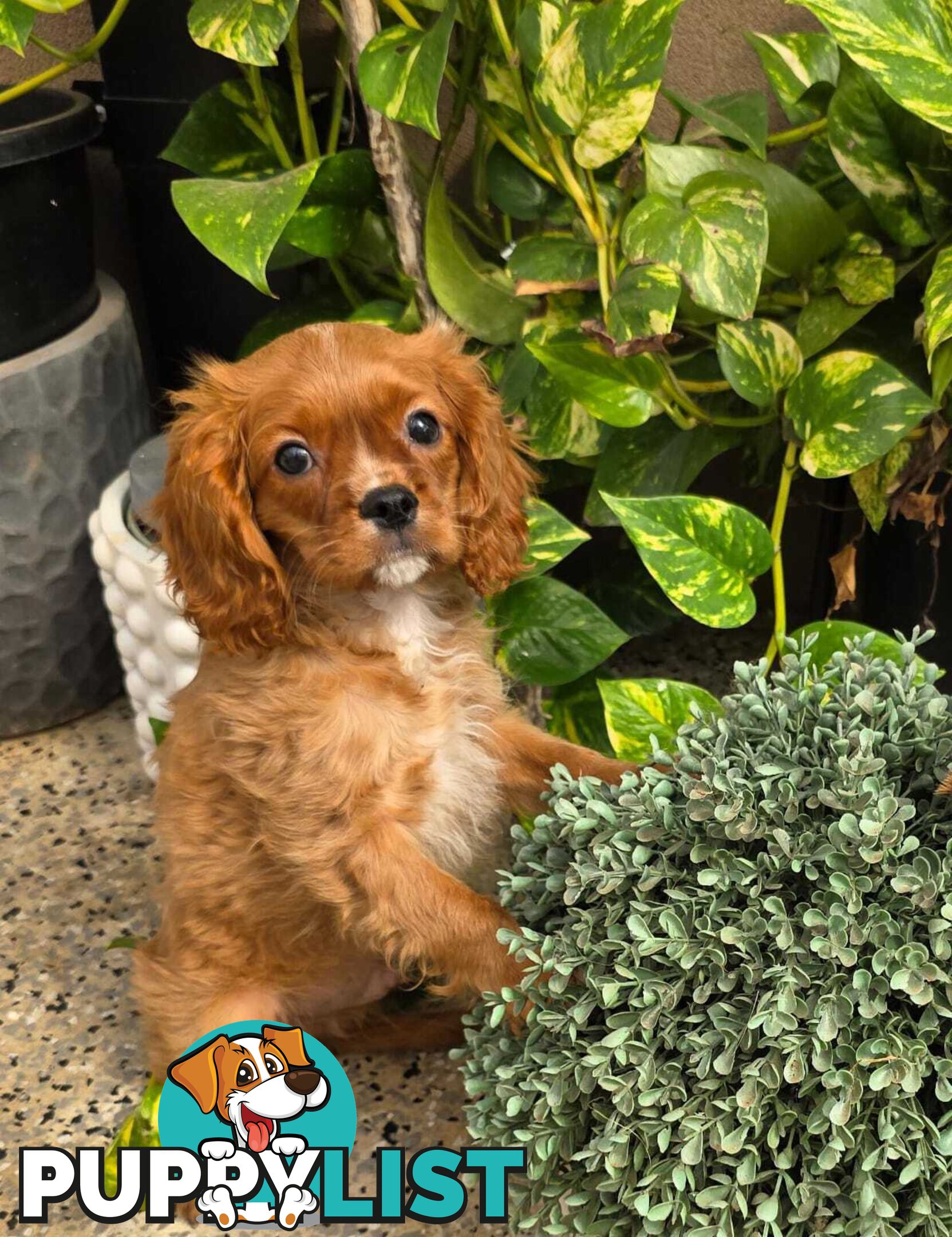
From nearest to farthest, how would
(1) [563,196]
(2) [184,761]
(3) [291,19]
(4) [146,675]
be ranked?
(2) [184,761], (3) [291,19], (1) [563,196], (4) [146,675]

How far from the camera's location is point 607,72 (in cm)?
133

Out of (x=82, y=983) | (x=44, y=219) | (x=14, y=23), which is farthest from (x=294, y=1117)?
(x=44, y=219)

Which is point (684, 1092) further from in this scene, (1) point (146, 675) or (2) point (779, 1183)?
(1) point (146, 675)

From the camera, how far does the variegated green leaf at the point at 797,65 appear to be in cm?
169

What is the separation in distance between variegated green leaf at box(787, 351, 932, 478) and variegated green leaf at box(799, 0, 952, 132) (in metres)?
0.27

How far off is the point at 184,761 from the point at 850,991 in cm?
72

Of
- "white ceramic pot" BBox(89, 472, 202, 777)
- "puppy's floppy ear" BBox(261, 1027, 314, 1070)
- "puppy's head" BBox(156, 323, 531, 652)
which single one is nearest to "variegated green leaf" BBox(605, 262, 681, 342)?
"puppy's head" BBox(156, 323, 531, 652)

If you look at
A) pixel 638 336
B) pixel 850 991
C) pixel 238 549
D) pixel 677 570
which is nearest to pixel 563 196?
pixel 638 336

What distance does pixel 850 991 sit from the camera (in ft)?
3.06

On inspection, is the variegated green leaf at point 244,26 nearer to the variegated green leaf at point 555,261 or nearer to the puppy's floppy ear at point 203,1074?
the variegated green leaf at point 555,261

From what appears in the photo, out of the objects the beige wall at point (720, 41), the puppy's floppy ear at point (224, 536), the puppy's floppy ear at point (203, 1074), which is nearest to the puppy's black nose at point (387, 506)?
the puppy's floppy ear at point (224, 536)

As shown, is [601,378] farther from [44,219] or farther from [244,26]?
[44,219]

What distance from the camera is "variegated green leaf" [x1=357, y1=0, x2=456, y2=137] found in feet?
4.37

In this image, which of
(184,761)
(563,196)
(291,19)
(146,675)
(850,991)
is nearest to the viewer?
(850,991)
